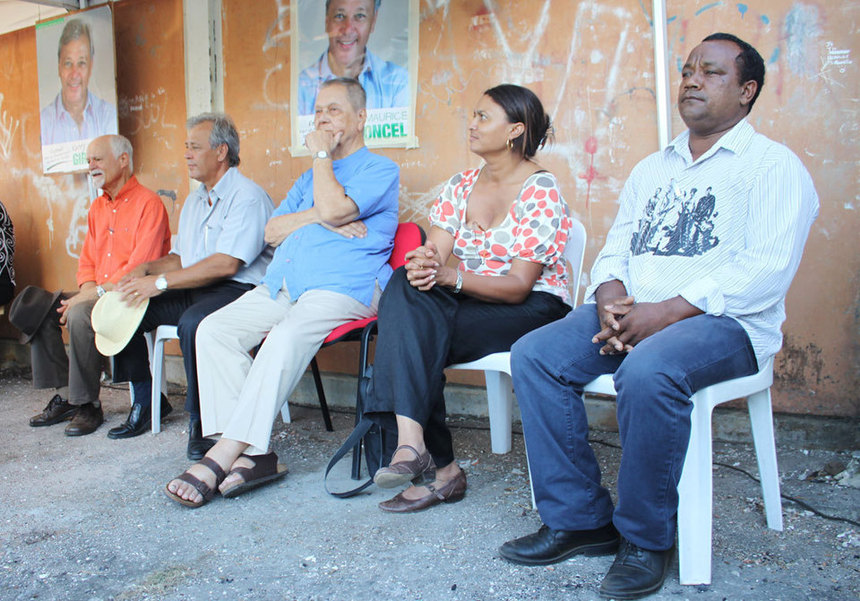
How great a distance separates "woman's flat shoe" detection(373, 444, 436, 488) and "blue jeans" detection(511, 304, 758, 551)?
41cm

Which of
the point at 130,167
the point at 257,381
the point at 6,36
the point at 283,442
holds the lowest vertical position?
the point at 283,442

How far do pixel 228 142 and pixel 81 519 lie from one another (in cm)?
209

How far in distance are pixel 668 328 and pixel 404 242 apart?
1574mm

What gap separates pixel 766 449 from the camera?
249 centimetres

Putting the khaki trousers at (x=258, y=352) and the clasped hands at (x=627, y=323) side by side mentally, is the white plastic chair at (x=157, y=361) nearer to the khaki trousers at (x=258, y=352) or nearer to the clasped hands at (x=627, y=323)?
the khaki trousers at (x=258, y=352)

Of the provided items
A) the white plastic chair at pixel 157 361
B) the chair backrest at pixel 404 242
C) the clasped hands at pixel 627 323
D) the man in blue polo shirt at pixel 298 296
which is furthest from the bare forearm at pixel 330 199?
the clasped hands at pixel 627 323

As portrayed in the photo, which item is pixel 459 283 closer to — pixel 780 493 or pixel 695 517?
pixel 695 517

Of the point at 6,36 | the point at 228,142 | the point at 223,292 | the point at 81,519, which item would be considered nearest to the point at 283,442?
the point at 223,292

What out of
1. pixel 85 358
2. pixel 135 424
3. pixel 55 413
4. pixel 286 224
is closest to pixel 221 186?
pixel 286 224

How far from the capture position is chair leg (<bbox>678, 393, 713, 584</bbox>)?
2127mm

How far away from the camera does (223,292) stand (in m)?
3.83

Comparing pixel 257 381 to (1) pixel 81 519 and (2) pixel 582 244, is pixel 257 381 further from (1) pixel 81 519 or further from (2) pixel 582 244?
(2) pixel 582 244

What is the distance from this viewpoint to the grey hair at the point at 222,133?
13.3 feet

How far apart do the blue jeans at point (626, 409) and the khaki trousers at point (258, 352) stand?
99 cm
